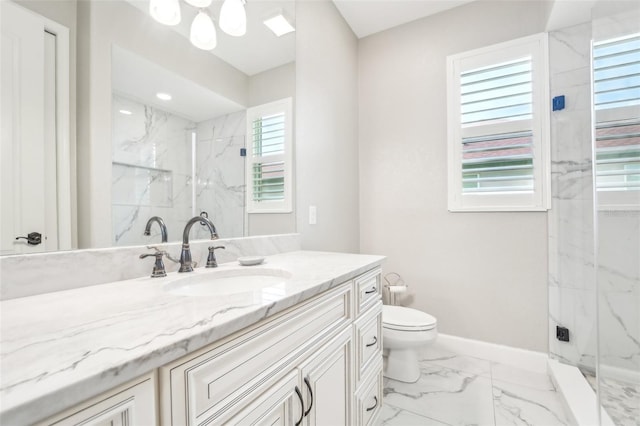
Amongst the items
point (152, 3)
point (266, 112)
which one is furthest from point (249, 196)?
point (152, 3)

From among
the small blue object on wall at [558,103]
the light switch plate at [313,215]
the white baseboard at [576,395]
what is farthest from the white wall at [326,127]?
the white baseboard at [576,395]

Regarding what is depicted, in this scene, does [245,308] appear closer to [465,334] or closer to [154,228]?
[154,228]

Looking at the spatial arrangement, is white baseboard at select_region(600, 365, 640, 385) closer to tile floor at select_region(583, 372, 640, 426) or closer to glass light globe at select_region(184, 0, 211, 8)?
tile floor at select_region(583, 372, 640, 426)

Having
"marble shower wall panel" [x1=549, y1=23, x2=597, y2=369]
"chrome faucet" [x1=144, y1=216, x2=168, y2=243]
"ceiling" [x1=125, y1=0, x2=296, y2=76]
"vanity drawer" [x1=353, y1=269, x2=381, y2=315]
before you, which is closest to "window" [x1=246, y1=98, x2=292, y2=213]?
"ceiling" [x1=125, y1=0, x2=296, y2=76]

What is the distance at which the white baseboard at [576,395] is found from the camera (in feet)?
4.45

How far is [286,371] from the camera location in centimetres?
75

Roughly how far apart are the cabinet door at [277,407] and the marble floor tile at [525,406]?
1.33m

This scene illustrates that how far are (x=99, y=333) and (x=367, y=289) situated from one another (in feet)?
3.31

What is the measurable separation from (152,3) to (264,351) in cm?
123

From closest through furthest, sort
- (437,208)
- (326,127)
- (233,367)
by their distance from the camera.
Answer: (233,367)
(326,127)
(437,208)

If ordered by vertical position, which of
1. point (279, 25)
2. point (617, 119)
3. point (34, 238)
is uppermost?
point (279, 25)

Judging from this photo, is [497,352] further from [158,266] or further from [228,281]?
[158,266]

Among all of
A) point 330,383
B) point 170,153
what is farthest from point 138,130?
point 330,383

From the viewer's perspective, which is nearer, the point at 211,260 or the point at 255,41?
the point at 211,260
